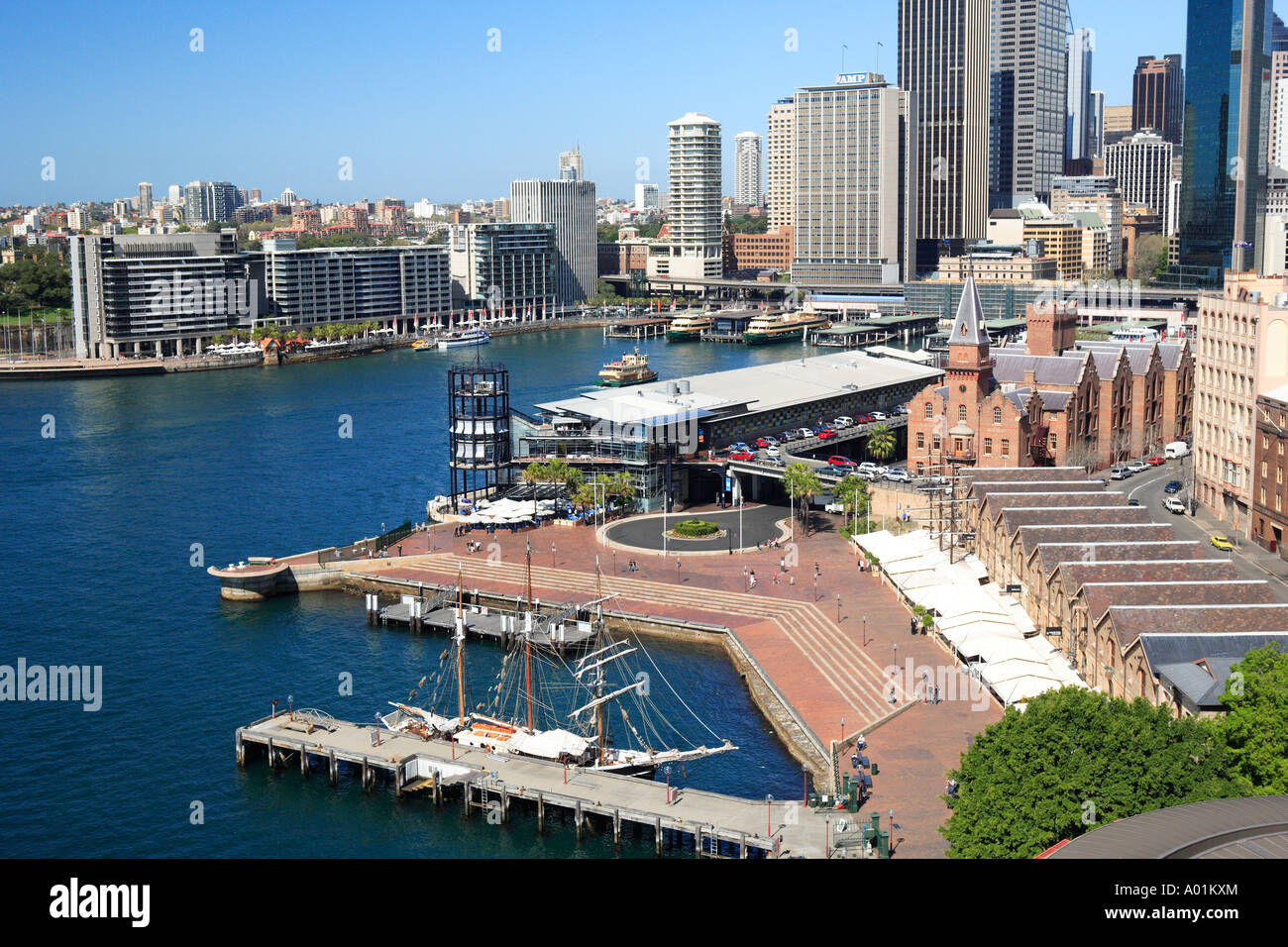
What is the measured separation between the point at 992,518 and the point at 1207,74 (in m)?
157

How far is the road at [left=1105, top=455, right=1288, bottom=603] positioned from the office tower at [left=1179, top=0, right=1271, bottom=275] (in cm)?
12180

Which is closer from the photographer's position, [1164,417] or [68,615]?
[68,615]

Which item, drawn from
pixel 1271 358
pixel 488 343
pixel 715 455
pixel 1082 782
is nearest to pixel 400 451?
pixel 715 455

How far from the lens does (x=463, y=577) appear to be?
200 feet

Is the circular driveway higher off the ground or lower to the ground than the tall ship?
higher

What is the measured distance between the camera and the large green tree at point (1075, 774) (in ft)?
94.0

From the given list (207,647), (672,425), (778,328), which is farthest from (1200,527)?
(778,328)

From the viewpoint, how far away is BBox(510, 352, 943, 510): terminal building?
72125 millimetres

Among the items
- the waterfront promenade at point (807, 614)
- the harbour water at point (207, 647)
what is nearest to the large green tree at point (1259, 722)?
the waterfront promenade at point (807, 614)

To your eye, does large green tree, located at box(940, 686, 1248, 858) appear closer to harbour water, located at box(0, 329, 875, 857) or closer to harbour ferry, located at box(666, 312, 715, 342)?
→ harbour water, located at box(0, 329, 875, 857)

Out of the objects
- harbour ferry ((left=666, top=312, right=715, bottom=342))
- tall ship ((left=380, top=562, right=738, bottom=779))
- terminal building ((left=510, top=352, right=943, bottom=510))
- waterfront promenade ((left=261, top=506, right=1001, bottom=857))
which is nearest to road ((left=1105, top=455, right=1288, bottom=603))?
waterfront promenade ((left=261, top=506, right=1001, bottom=857))

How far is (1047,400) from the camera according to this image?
242 feet

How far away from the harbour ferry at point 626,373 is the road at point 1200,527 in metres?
59.8
